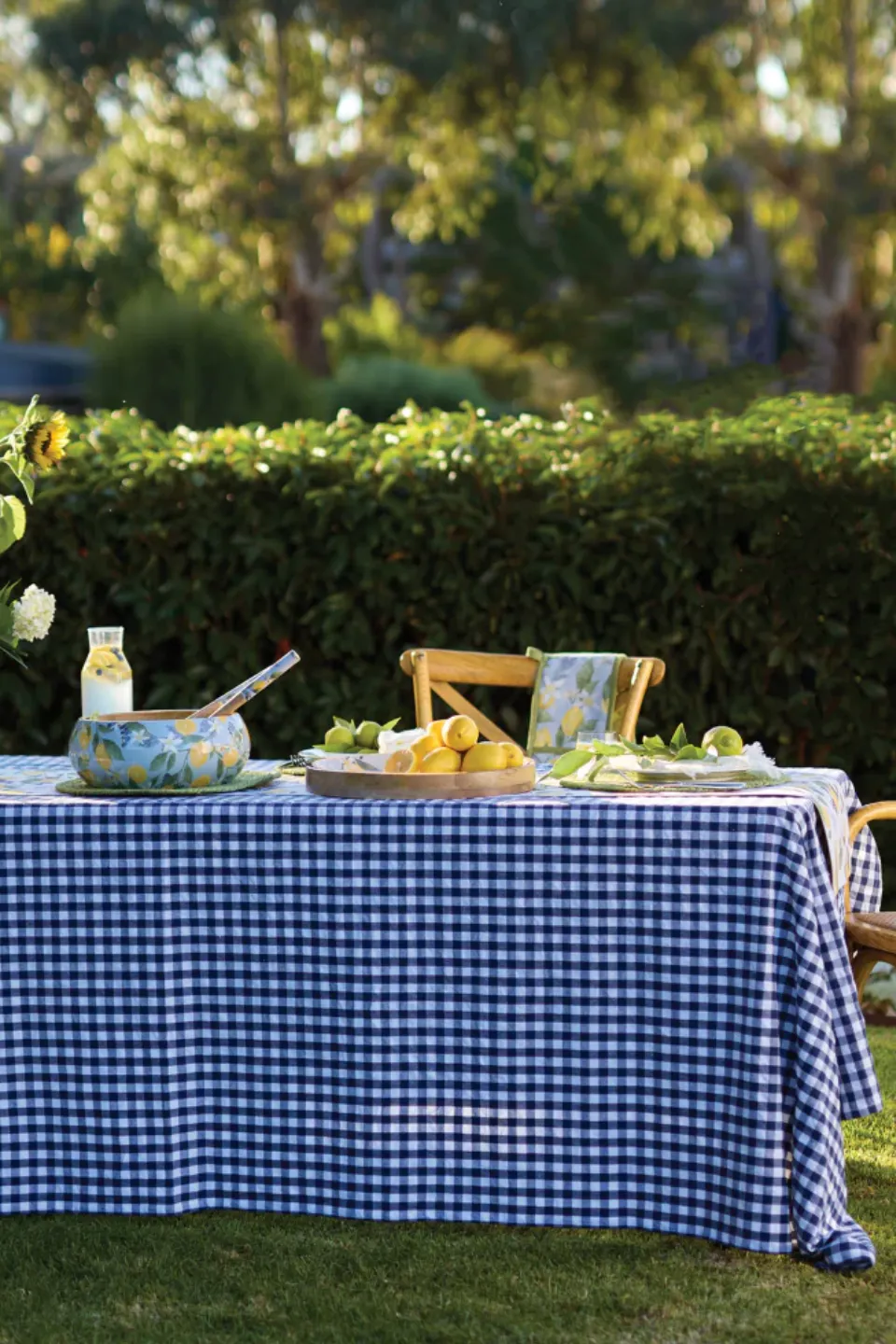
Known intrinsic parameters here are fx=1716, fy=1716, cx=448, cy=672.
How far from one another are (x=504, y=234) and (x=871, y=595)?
27260mm

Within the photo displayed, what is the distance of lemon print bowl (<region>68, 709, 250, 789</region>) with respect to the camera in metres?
2.66

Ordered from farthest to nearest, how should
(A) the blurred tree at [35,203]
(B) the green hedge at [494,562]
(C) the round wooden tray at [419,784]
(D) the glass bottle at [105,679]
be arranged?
(A) the blurred tree at [35,203], (B) the green hedge at [494,562], (D) the glass bottle at [105,679], (C) the round wooden tray at [419,784]

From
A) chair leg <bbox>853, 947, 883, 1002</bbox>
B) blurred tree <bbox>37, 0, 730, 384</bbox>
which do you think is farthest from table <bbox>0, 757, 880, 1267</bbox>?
blurred tree <bbox>37, 0, 730, 384</bbox>

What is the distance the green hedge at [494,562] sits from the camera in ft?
15.4

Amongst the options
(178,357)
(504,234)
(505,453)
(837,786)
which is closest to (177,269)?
(178,357)

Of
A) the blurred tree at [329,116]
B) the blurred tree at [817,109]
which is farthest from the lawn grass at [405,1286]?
the blurred tree at [817,109]

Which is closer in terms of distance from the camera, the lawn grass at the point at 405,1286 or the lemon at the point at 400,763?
the lawn grass at the point at 405,1286

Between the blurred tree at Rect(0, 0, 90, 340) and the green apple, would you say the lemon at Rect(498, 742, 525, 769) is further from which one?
the blurred tree at Rect(0, 0, 90, 340)

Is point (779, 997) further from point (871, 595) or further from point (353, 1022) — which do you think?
point (871, 595)

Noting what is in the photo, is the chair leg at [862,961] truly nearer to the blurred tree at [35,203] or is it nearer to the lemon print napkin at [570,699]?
the lemon print napkin at [570,699]

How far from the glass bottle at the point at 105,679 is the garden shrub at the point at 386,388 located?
13957mm

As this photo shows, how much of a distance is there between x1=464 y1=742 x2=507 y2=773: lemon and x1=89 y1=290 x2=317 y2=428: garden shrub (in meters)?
11.2

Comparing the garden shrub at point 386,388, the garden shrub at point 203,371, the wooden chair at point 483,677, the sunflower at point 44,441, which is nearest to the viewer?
the sunflower at point 44,441

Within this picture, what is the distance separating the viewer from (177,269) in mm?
19562
